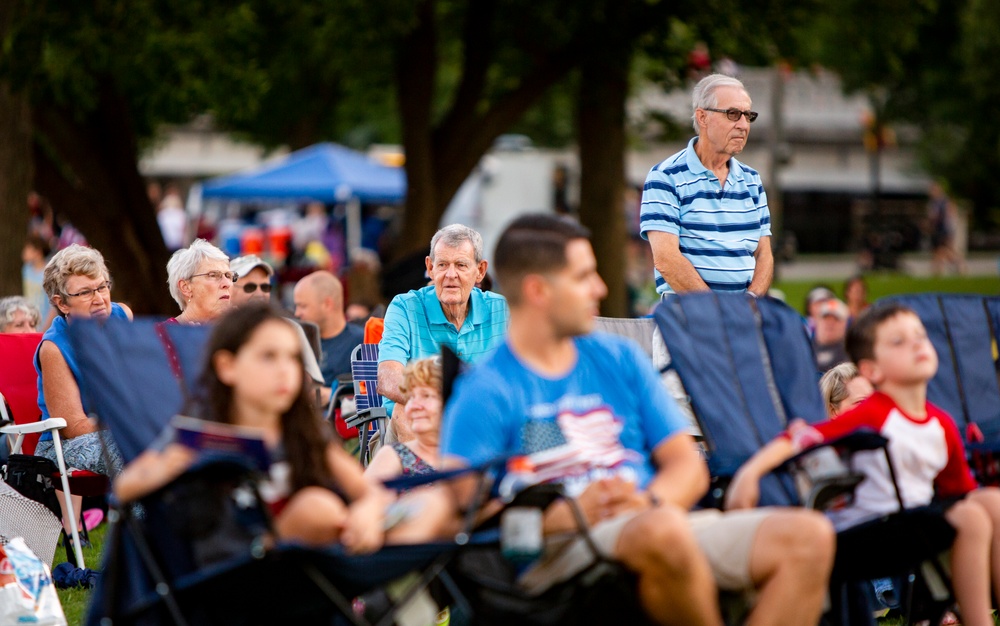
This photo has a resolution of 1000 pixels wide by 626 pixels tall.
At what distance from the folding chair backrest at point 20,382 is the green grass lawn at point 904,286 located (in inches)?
691

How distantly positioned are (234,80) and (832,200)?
112ft

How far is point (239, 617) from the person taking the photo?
12.8 ft

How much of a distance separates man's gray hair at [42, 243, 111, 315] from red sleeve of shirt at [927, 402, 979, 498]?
3841mm

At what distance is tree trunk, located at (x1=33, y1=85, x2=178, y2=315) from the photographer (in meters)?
14.7

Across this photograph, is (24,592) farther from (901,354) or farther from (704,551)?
(901,354)

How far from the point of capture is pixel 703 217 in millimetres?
6258

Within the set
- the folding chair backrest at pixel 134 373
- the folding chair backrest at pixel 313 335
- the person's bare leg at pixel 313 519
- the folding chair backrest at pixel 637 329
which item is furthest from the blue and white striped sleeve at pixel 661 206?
the folding chair backrest at pixel 313 335

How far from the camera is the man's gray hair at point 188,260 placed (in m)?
6.72

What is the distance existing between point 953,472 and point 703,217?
1944mm

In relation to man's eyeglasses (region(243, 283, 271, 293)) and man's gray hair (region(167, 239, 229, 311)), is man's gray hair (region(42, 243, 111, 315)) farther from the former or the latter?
man's eyeglasses (region(243, 283, 271, 293))

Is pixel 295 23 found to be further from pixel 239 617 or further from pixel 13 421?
pixel 239 617

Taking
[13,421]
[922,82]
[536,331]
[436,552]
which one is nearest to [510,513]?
[436,552]

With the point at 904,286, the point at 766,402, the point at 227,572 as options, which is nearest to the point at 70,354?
the point at 227,572

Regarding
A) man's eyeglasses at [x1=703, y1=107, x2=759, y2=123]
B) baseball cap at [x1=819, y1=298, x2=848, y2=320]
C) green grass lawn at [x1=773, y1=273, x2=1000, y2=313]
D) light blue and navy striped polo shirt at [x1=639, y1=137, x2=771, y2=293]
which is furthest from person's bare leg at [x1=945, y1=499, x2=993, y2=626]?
green grass lawn at [x1=773, y1=273, x2=1000, y2=313]
